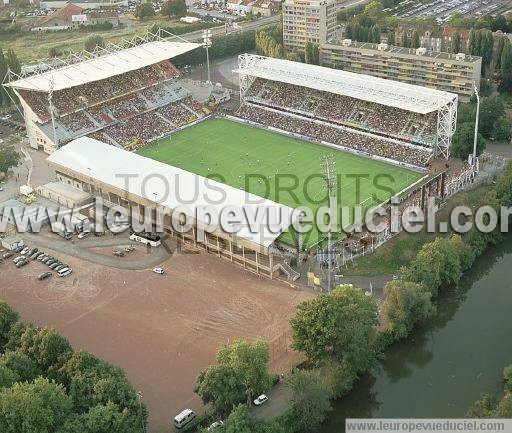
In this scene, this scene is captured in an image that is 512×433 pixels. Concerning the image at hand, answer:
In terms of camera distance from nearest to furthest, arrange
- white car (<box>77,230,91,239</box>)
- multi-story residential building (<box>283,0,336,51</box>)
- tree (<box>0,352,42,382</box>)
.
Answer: tree (<box>0,352,42,382</box>)
white car (<box>77,230,91,239</box>)
multi-story residential building (<box>283,0,336,51</box>)

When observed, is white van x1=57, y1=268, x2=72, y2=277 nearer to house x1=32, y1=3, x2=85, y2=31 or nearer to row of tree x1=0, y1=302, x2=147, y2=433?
row of tree x1=0, y1=302, x2=147, y2=433

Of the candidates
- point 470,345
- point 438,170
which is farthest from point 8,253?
point 438,170

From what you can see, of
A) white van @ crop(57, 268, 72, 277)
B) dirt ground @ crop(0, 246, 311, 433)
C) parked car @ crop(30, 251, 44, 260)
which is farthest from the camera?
parked car @ crop(30, 251, 44, 260)

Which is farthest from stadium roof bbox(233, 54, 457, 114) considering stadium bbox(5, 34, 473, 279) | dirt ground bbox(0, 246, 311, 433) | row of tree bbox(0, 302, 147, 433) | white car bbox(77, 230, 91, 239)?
row of tree bbox(0, 302, 147, 433)

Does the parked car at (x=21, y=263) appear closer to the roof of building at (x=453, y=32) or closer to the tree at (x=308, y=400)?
the tree at (x=308, y=400)

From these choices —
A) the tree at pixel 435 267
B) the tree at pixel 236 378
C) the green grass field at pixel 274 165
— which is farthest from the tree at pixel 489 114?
the tree at pixel 236 378

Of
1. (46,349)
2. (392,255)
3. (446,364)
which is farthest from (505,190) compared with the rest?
(46,349)

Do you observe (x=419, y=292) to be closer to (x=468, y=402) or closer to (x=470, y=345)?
(x=470, y=345)

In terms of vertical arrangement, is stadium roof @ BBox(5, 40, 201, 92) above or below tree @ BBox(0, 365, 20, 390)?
above
